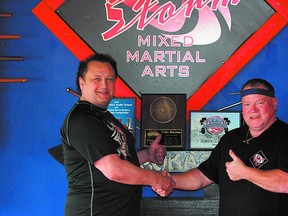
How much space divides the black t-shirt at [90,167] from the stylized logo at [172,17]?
115cm

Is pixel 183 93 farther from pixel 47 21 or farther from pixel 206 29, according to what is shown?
pixel 47 21

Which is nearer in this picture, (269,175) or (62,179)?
(269,175)

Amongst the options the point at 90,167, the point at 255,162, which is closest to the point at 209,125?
the point at 255,162

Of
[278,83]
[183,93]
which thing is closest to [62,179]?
[183,93]

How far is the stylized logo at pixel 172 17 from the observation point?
3.11 m

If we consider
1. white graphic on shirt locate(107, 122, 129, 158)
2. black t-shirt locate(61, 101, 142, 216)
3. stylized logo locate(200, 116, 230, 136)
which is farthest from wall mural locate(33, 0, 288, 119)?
black t-shirt locate(61, 101, 142, 216)

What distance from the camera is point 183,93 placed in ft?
10.2

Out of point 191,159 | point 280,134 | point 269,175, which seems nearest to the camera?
point 269,175

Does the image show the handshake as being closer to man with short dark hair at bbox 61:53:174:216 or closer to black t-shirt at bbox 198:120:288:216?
man with short dark hair at bbox 61:53:174:216

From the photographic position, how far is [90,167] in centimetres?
211

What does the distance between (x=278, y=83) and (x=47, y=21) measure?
1.79 m

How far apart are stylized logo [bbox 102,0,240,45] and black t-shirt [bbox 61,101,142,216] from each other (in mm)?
1146

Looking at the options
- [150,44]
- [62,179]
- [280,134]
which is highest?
[150,44]

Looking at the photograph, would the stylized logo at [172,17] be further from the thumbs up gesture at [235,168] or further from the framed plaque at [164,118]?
the thumbs up gesture at [235,168]
